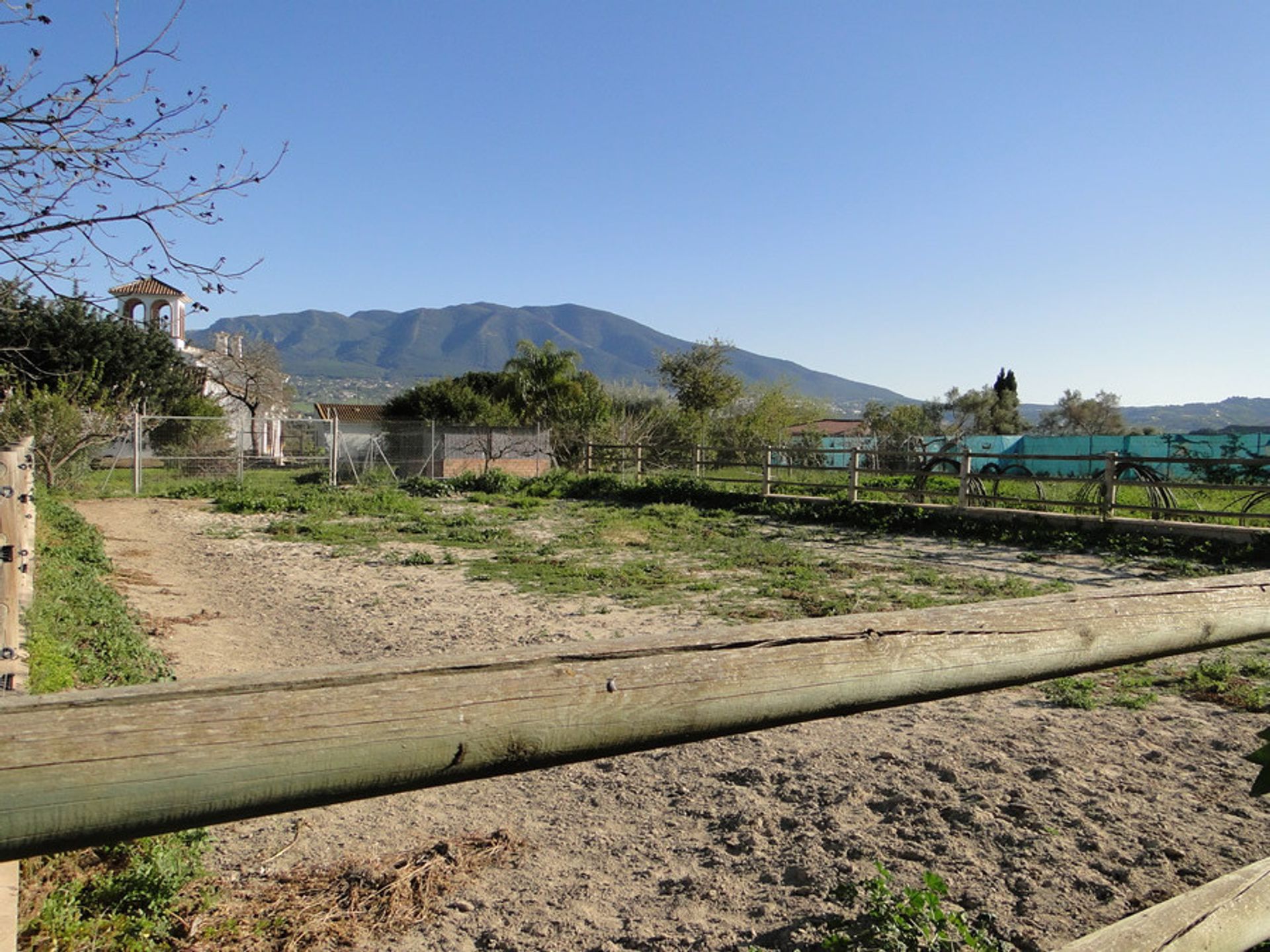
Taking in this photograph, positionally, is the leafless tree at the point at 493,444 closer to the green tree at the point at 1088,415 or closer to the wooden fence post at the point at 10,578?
the wooden fence post at the point at 10,578

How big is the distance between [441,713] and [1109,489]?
547 inches

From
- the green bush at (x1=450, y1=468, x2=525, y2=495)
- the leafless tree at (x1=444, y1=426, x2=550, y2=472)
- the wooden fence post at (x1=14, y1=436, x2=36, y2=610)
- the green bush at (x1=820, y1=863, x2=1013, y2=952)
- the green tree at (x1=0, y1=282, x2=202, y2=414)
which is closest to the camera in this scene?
the green bush at (x1=820, y1=863, x2=1013, y2=952)

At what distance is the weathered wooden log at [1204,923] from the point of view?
1.50 m

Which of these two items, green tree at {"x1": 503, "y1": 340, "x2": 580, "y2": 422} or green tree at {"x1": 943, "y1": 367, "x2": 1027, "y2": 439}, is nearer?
green tree at {"x1": 503, "y1": 340, "x2": 580, "y2": 422}

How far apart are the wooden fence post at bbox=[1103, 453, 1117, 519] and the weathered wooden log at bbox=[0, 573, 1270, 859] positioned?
12885mm

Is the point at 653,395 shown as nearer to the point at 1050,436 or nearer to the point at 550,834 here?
the point at 1050,436

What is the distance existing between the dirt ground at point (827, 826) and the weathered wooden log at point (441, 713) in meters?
1.65

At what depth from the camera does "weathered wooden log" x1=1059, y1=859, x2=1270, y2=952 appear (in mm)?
1497

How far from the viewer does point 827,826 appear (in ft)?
11.8

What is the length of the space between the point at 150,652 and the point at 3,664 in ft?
9.58

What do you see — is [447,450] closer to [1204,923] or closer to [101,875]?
[101,875]

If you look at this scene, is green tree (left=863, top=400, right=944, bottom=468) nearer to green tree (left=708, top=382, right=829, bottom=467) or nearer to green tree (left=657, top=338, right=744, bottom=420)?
green tree (left=708, top=382, right=829, bottom=467)

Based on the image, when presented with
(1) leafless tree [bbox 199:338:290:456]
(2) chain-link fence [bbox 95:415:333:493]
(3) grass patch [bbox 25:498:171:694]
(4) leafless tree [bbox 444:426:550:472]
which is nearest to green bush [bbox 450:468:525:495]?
(4) leafless tree [bbox 444:426:550:472]

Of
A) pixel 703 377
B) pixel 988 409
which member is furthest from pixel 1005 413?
pixel 703 377
